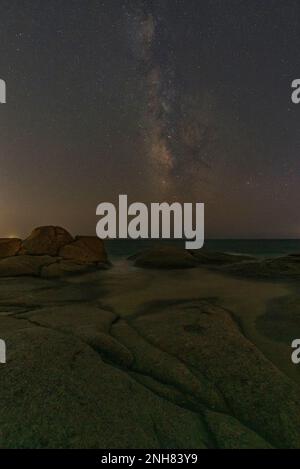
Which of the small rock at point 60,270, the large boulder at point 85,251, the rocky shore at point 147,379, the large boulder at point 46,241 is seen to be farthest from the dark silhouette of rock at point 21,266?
the rocky shore at point 147,379

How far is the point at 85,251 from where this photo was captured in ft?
69.7

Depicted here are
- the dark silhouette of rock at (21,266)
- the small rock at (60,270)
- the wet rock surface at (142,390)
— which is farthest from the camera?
the small rock at (60,270)

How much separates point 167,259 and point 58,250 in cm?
1010

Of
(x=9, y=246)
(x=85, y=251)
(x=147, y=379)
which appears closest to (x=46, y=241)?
(x=9, y=246)

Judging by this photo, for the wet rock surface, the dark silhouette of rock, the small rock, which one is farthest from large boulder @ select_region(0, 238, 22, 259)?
the wet rock surface

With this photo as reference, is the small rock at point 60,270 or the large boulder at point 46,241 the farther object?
the large boulder at point 46,241

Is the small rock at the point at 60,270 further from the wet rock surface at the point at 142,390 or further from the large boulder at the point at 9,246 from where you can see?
the wet rock surface at the point at 142,390

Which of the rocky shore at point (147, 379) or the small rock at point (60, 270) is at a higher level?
the rocky shore at point (147, 379)

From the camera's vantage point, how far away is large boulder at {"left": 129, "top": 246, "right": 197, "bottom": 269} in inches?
809

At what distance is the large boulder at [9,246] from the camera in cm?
1951

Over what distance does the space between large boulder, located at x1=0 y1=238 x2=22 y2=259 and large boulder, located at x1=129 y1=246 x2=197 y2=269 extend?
11.2 m

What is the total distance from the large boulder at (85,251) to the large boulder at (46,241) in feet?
2.24

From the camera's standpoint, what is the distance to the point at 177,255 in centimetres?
2212

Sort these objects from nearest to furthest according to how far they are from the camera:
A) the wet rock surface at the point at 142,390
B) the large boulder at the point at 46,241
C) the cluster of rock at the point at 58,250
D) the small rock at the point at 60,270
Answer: the wet rock surface at the point at 142,390
the small rock at the point at 60,270
the cluster of rock at the point at 58,250
the large boulder at the point at 46,241
